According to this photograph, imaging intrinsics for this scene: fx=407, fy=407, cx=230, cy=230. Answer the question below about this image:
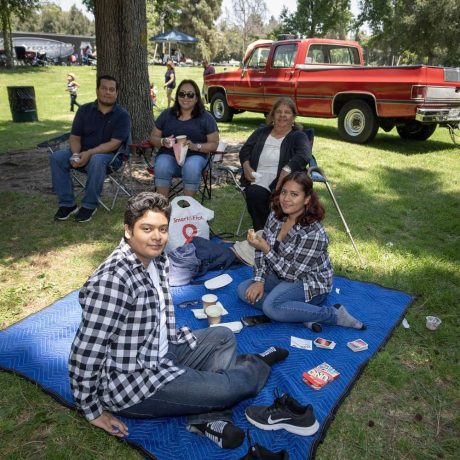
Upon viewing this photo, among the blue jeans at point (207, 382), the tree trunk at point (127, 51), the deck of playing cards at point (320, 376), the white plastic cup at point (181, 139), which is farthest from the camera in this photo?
the tree trunk at point (127, 51)

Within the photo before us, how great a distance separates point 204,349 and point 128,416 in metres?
0.50

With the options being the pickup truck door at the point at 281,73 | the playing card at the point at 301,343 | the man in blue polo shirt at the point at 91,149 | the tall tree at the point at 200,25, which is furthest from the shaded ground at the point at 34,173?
the tall tree at the point at 200,25

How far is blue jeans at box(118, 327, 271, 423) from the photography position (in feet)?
6.23

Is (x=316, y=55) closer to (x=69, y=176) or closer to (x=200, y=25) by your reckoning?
(x=69, y=176)

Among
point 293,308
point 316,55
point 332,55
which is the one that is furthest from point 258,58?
point 293,308

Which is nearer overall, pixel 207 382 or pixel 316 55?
pixel 207 382

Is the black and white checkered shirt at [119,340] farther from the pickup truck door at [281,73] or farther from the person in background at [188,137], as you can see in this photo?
the pickup truck door at [281,73]

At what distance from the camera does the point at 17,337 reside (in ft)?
8.91

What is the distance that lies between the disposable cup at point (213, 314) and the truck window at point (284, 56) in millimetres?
7654

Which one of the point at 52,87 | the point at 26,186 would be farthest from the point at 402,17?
the point at 26,186

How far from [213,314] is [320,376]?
0.84 metres

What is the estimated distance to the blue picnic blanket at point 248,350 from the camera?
6.50 ft

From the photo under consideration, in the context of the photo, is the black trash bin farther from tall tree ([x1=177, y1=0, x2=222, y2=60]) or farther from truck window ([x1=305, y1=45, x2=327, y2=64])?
tall tree ([x1=177, y1=0, x2=222, y2=60])

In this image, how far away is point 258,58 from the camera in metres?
9.96
